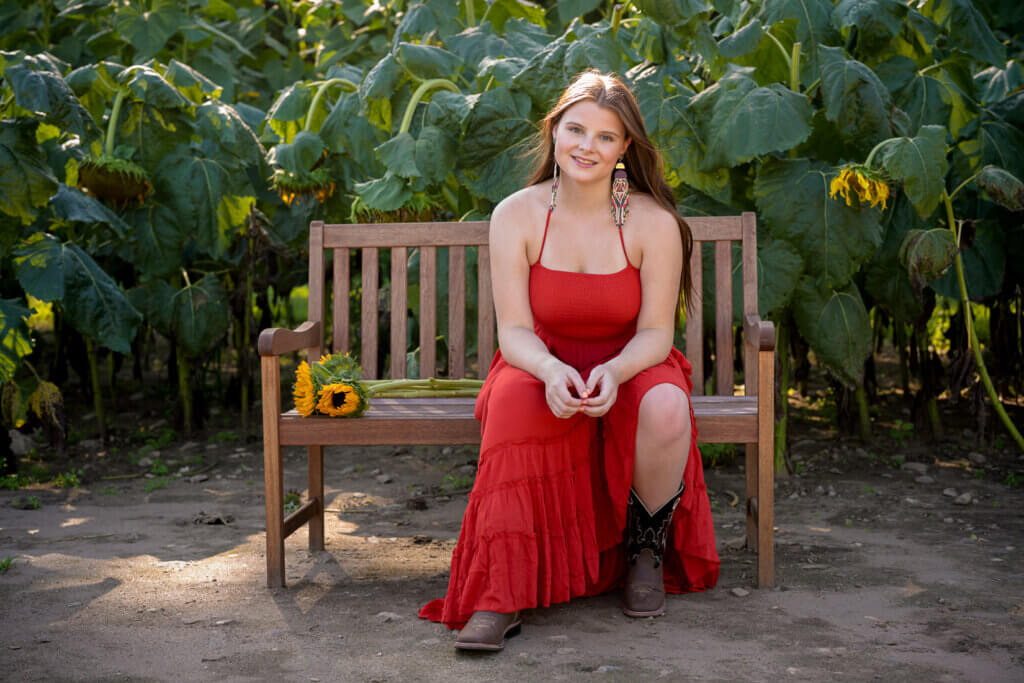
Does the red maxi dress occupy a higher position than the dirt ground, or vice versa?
the red maxi dress

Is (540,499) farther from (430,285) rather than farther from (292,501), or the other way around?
(292,501)

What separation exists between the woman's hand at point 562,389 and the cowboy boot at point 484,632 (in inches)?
21.7

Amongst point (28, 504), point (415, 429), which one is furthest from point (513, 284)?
Answer: point (28, 504)

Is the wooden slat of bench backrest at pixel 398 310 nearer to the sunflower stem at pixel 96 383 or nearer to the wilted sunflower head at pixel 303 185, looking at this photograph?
the wilted sunflower head at pixel 303 185

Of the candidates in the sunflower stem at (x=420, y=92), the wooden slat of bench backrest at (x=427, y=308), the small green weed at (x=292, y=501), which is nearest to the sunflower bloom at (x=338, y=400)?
the wooden slat of bench backrest at (x=427, y=308)

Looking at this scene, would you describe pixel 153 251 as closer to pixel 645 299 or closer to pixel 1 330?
pixel 1 330

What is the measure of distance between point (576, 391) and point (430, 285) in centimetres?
106

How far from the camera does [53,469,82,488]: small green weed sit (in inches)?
177

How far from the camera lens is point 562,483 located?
2832 mm

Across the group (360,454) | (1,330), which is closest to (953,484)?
(360,454)

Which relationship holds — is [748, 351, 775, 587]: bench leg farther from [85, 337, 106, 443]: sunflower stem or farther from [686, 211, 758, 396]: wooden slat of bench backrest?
[85, 337, 106, 443]: sunflower stem

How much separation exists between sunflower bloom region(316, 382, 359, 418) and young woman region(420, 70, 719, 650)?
39cm

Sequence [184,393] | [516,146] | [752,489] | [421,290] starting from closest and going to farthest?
[752,489], [421,290], [516,146], [184,393]

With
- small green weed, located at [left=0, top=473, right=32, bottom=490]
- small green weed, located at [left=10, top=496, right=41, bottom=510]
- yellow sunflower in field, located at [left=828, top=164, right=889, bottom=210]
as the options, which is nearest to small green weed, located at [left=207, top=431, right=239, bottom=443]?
small green weed, located at [left=0, top=473, right=32, bottom=490]
